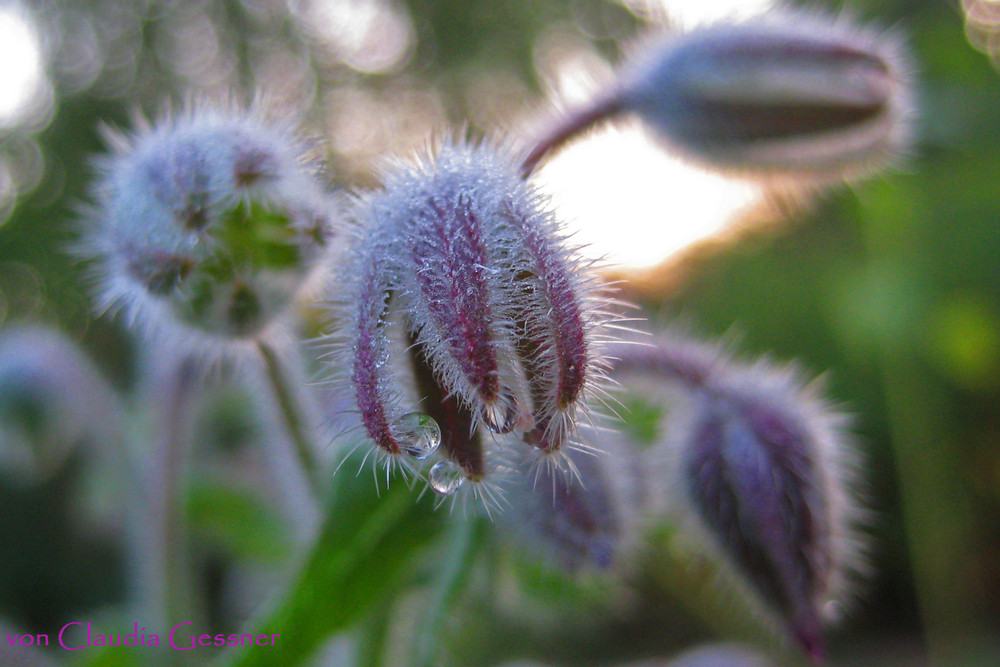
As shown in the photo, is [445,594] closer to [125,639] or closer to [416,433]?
[416,433]

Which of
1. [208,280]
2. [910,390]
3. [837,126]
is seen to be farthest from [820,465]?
[910,390]

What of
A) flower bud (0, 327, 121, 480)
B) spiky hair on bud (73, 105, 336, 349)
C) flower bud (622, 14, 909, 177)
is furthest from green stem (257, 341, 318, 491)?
flower bud (622, 14, 909, 177)

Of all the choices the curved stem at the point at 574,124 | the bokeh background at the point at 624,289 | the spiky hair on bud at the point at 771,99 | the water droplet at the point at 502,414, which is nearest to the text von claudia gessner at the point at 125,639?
the bokeh background at the point at 624,289

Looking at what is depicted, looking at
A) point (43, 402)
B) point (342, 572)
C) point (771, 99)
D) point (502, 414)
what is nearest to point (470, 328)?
point (502, 414)

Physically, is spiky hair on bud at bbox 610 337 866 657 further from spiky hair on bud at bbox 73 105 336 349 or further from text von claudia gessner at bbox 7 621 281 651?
text von claudia gessner at bbox 7 621 281 651

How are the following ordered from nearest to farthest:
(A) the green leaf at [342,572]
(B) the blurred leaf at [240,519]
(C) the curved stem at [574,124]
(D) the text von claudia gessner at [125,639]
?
(A) the green leaf at [342,572], (C) the curved stem at [574,124], (D) the text von claudia gessner at [125,639], (B) the blurred leaf at [240,519]

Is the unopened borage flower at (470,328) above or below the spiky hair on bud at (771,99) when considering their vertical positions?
below

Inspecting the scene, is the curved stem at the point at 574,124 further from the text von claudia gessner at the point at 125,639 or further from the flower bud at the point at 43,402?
the flower bud at the point at 43,402
